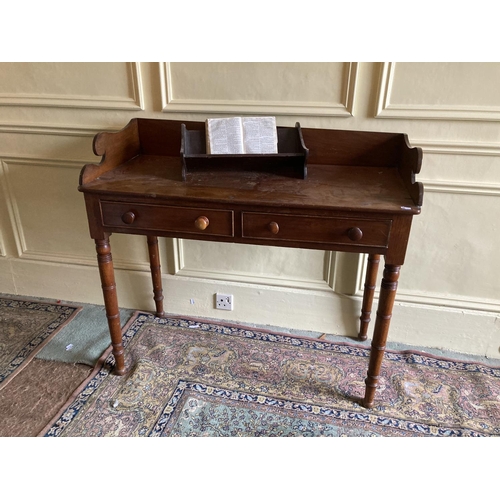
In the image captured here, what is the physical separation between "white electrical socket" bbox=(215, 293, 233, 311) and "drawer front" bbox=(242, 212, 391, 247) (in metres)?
0.79

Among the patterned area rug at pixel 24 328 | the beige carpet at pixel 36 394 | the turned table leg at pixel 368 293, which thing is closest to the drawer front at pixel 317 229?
the turned table leg at pixel 368 293

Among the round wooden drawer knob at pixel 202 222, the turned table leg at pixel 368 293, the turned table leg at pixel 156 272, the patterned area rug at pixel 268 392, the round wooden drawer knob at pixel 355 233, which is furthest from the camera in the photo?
the turned table leg at pixel 156 272

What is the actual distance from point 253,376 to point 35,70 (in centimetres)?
181

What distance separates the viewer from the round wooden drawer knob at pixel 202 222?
5.00ft

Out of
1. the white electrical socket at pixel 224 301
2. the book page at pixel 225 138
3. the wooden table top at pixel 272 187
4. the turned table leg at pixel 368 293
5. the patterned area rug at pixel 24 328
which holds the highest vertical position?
the book page at pixel 225 138

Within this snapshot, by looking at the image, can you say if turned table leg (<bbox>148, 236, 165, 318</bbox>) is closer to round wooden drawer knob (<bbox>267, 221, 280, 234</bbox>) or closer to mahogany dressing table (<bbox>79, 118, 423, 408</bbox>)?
mahogany dressing table (<bbox>79, 118, 423, 408</bbox>)

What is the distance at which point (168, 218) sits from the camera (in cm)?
156

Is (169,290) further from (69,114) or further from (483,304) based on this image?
(483,304)

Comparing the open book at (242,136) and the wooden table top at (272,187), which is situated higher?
the open book at (242,136)

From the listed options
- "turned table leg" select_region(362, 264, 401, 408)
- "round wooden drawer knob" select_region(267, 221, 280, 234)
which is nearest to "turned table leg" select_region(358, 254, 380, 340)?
"turned table leg" select_region(362, 264, 401, 408)

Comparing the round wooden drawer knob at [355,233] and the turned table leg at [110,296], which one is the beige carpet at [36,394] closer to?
the turned table leg at [110,296]

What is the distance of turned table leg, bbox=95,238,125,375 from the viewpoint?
1.71 meters

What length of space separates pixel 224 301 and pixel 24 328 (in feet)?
3.61

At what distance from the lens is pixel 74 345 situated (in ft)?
7.00
